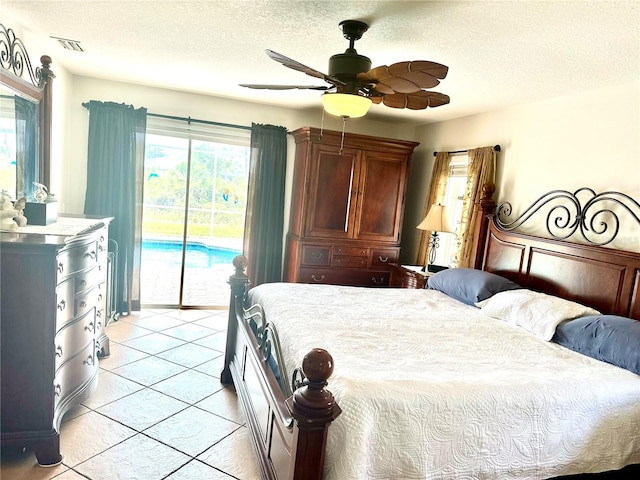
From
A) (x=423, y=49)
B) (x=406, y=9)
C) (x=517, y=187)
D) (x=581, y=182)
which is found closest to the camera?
(x=406, y=9)

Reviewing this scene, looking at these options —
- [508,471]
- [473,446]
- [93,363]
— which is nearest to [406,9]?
[473,446]

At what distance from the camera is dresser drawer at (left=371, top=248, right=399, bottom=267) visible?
15.2 feet

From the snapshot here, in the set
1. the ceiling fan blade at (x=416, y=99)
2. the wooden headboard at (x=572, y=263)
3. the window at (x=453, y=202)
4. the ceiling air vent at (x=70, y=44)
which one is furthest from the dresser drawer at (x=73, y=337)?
the window at (x=453, y=202)

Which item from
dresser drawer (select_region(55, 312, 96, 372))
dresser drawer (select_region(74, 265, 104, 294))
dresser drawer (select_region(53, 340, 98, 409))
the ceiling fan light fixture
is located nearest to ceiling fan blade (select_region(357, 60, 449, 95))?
the ceiling fan light fixture

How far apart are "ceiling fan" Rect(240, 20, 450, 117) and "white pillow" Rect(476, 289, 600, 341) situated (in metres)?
1.37

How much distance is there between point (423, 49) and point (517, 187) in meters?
1.64

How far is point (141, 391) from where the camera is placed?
278cm

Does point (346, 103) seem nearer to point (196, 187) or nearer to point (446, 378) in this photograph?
point (446, 378)

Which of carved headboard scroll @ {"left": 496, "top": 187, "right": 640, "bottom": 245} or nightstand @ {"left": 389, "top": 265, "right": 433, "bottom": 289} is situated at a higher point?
carved headboard scroll @ {"left": 496, "top": 187, "right": 640, "bottom": 245}

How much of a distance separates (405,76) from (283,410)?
5.04ft

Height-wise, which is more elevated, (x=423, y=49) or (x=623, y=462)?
(x=423, y=49)

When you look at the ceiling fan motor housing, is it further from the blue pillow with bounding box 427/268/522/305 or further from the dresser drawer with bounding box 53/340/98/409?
the dresser drawer with bounding box 53/340/98/409

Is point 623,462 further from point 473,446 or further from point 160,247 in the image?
point 160,247

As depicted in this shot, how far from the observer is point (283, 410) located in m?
1.63
